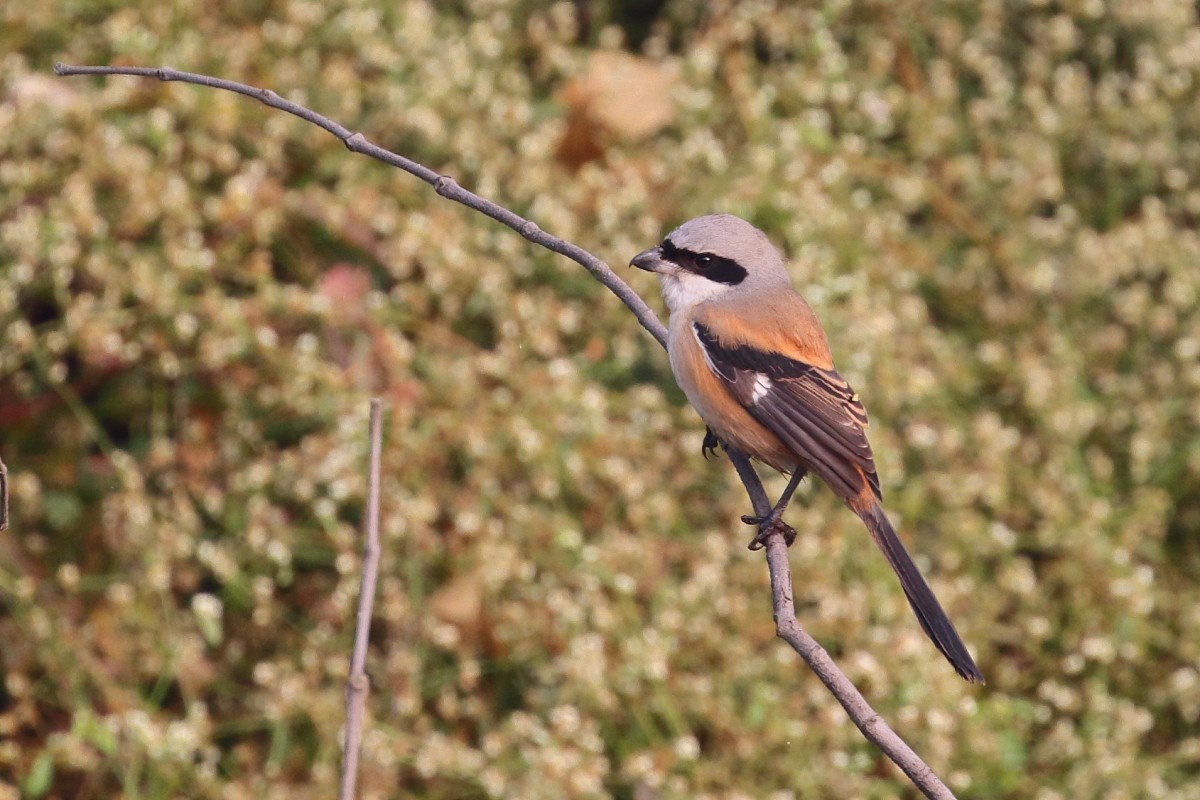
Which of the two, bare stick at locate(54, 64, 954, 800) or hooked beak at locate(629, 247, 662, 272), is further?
hooked beak at locate(629, 247, 662, 272)

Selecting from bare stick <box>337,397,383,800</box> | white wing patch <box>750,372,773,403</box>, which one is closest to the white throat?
white wing patch <box>750,372,773,403</box>

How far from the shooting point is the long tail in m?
2.80

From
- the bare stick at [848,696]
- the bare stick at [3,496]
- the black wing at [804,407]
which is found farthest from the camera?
the black wing at [804,407]

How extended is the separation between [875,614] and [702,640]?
20.4 inches

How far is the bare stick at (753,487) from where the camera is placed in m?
1.95

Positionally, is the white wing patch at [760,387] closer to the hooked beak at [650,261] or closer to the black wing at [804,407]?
the black wing at [804,407]

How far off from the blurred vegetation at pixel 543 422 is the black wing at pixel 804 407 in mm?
715

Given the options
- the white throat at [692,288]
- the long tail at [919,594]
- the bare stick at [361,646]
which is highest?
the white throat at [692,288]

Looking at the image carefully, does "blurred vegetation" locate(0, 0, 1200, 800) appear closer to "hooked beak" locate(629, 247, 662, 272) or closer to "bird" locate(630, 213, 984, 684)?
"bird" locate(630, 213, 984, 684)

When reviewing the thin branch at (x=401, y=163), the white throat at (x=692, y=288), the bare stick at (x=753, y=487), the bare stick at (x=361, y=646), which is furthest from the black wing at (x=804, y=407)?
the bare stick at (x=361, y=646)

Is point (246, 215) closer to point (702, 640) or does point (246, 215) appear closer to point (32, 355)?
point (32, 355)

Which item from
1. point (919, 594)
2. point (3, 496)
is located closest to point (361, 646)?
point (3, 496)

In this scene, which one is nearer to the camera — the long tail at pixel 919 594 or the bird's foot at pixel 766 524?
the long tail at pixel 919 594

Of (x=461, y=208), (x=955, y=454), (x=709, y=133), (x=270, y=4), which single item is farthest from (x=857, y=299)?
(x=270, y=4)
